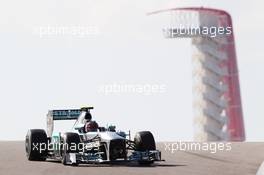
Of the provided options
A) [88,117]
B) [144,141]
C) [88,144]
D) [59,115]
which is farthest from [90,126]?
[59,115]

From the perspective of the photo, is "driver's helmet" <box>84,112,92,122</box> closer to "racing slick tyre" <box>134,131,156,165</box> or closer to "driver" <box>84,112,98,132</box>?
"driver" <box>84,112,98,132</box>

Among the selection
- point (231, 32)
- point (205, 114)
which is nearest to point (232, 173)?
point (205, 114)

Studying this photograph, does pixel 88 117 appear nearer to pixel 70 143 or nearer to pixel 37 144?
pixel 37 144

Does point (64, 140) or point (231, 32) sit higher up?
point (231, 32)

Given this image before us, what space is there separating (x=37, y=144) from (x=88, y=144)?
2482mm

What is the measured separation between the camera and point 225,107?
71312 mm

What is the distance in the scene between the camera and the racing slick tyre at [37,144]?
23.2 meters

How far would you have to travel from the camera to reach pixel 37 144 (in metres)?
23.3

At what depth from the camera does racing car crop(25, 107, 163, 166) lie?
68.1ft

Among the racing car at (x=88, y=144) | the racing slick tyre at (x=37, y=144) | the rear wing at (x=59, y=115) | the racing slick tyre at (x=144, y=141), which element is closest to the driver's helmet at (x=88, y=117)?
the racing car at (x=88, y=144)

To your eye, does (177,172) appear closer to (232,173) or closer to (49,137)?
(232,173)

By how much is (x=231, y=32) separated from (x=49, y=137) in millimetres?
52767

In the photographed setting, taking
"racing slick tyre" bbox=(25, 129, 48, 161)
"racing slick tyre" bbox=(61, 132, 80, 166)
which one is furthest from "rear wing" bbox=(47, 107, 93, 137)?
"racing slick tyre" bbox=(61, 132, 80, 166)

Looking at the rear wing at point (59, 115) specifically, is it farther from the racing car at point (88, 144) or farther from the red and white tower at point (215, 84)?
the red and white tower at point (215, 84)
